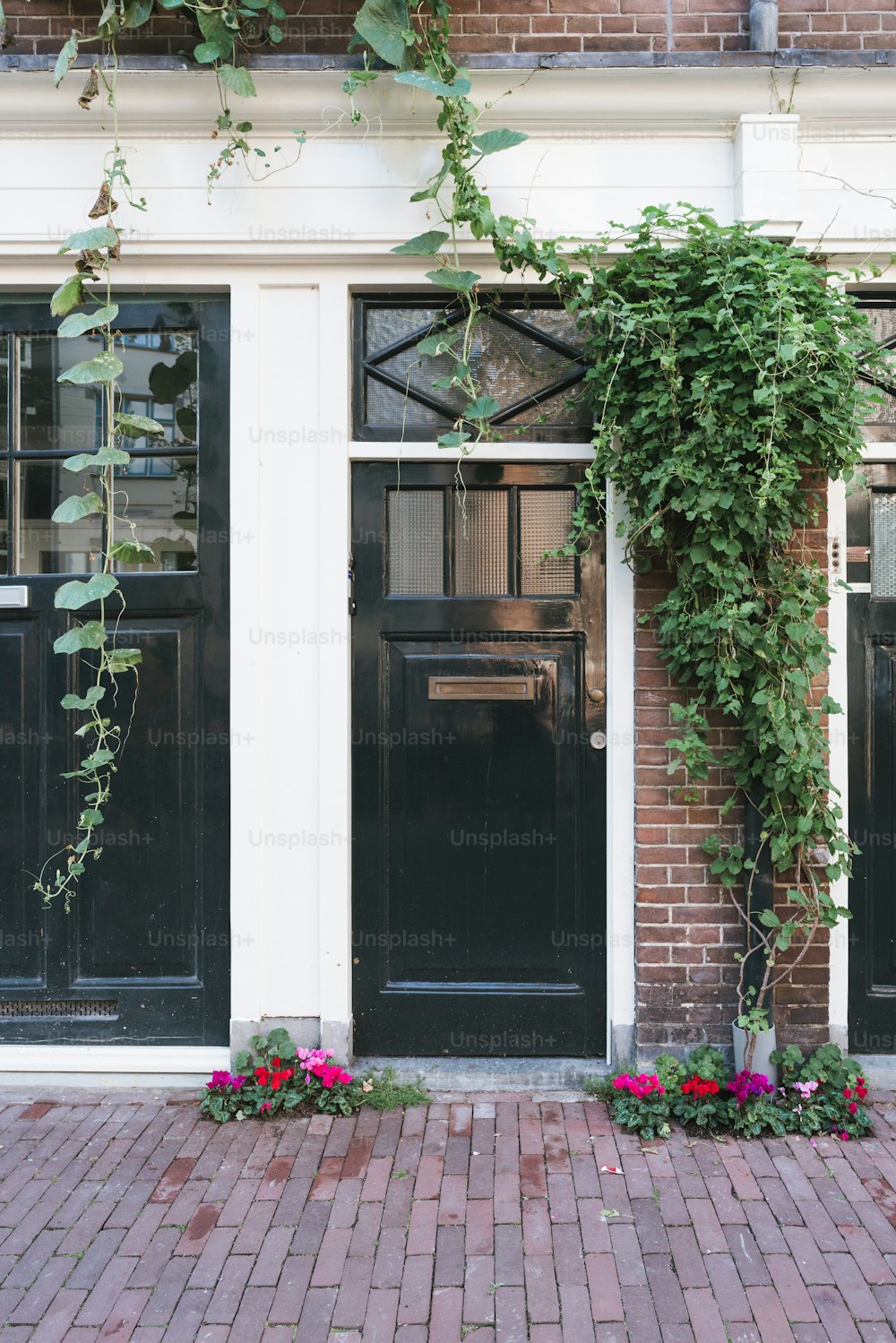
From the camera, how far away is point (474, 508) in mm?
3623

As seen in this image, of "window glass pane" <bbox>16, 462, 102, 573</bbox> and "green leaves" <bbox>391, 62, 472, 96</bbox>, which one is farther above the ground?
"green leaves" <bbox>391, 62, 472, 96</bbox>

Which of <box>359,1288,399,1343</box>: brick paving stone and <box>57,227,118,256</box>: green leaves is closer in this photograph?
<box>359,1288,399,1343</box>: brick paving stone

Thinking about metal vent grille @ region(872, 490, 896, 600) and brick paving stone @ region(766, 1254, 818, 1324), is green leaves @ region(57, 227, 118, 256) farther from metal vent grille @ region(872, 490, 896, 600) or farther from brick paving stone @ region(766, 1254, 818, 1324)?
brick paving stone @ region(766, 1254, 818, 1324)

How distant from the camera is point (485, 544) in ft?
11.9

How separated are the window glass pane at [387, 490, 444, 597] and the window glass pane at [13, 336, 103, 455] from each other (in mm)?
1303

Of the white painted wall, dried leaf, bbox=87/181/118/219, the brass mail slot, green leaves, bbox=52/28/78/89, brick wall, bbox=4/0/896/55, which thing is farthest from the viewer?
the brass mail slot

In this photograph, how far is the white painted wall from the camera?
133 inches

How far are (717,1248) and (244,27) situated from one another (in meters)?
4.56

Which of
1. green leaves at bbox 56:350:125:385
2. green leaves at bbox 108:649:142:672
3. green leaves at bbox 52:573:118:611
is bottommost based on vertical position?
green leaves at bbox 108:649:142:672

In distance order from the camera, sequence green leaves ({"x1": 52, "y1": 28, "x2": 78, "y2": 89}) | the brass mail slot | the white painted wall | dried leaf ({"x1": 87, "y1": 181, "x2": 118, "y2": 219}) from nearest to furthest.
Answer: green leaves ({"x1": 52, "y1": 28, "x2": 78, "y2": 89}), dried leaf ({"x1": 87, "y1": 181, "x2": 118, "y2": 219}), the white painted wall, the brass mail slot

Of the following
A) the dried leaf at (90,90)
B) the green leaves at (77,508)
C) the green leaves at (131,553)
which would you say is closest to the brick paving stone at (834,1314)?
the green leaves at (131,553)

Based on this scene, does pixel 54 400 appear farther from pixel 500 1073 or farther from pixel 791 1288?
pixel 791 1288

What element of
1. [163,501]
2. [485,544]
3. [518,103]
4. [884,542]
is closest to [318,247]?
[518,103]

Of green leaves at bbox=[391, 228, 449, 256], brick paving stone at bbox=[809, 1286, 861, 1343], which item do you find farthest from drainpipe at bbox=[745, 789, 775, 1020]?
green leaves at bbox=[391, 228, 449, 256]
